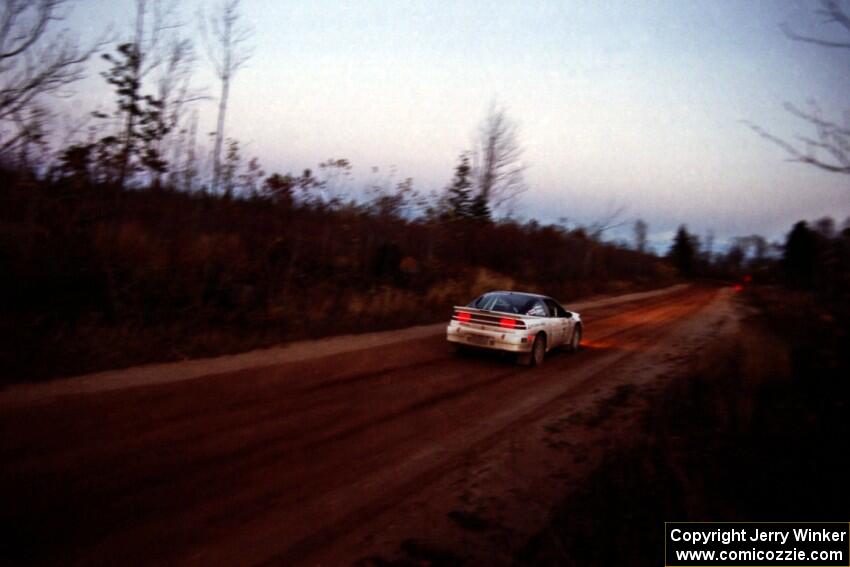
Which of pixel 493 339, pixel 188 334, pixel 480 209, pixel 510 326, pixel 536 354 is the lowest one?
pixel 188 334

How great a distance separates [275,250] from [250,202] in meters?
1.49

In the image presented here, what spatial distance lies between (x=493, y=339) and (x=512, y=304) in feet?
3.23

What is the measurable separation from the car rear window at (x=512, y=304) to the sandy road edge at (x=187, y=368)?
248 cm

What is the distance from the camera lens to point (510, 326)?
1023cm

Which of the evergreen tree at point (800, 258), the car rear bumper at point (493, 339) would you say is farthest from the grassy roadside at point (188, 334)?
the evergreen tree at point (800, 258)

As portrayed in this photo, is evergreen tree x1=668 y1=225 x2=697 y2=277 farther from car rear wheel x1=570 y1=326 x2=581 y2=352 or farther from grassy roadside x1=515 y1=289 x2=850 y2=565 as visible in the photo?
grassy roadside x1=515 y1=289 x2=850 y2=565

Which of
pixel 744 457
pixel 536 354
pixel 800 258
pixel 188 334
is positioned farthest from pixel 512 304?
pixel 188 334

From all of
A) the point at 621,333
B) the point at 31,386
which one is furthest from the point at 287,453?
the point at 621,333

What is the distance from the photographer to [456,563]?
141 inches

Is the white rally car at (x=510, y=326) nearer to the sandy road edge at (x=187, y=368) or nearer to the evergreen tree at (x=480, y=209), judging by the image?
the sandy road edge at (x=187, y=368)

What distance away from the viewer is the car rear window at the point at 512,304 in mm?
10727

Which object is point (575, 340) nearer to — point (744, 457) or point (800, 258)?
point (800, 258)

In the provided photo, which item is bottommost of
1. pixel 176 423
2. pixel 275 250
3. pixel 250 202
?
pixel 176 423

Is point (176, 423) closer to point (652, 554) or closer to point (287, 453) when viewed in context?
point (287, 453)
